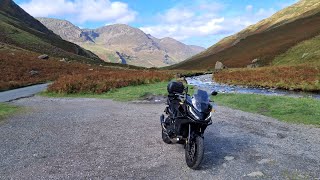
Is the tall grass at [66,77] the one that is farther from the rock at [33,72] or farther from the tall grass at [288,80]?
the tall grass at [288,80]

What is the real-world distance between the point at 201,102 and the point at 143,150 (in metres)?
2.93

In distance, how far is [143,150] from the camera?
1110 centimetres

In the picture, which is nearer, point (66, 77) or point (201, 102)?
point (201, 102)

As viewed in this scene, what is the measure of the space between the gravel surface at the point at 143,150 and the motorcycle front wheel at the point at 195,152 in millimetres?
231

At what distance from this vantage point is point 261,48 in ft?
311

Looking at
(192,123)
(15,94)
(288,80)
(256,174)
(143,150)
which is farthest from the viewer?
(288,80)

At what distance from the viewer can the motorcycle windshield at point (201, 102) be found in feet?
30.4

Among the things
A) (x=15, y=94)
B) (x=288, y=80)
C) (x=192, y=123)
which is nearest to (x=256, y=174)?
(x=192, y=123)

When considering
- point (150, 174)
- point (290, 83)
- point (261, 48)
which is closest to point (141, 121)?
point (150, 174)

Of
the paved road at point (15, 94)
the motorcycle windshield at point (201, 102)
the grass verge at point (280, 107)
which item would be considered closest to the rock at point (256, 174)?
the motorcycle windshield at point (201, 102)

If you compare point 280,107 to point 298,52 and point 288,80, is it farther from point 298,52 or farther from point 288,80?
point 298,52

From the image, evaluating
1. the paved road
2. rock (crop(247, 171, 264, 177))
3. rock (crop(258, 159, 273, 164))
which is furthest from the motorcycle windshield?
the paved road

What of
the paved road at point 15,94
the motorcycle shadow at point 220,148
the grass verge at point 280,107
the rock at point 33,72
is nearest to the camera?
the motorcycle shadow at point 220,148

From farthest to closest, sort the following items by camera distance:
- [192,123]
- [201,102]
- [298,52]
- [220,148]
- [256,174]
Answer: [298,52] → [220,148] → [192,123] → [201,102] → [256,174]
